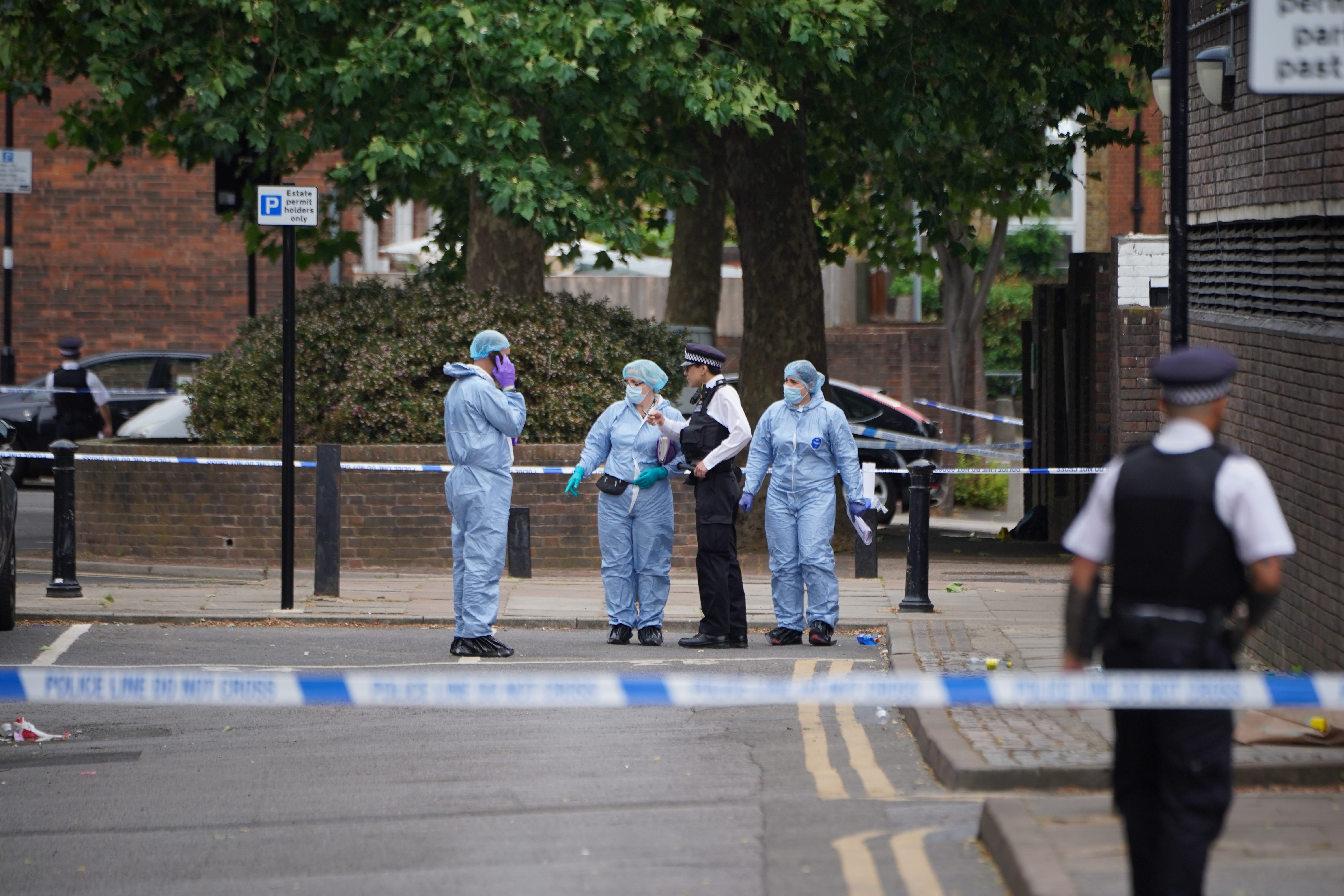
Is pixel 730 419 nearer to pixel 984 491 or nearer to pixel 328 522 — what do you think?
pixel 328 522

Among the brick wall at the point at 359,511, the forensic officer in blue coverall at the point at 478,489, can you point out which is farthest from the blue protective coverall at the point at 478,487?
the brick wall at the point at 359,511

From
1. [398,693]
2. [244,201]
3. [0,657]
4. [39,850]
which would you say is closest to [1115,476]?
[398,693]

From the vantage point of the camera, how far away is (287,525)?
11969 millimetres

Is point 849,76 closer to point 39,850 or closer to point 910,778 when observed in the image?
point 910,778

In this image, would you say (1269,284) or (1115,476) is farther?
(1269,284)

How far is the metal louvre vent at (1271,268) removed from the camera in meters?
8.12

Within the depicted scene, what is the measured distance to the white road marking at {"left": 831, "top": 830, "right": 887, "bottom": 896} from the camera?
5.50 meters

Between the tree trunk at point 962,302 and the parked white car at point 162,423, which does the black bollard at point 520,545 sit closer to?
the parked white car at point 162,423

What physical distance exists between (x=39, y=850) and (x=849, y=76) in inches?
418

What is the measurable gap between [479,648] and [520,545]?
3624 millimetres

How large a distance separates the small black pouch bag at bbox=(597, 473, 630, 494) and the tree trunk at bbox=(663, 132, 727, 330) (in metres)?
9.63

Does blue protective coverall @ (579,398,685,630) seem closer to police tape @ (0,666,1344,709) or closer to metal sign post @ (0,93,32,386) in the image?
police tape @ (0,666,1344,709)

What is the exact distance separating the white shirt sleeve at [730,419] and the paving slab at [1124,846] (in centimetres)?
432

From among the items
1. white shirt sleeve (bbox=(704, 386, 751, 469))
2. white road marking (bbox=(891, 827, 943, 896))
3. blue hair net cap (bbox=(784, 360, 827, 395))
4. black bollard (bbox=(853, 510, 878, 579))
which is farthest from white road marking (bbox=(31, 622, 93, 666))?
black bollard (bbox=(853, 510, 878, 579))
